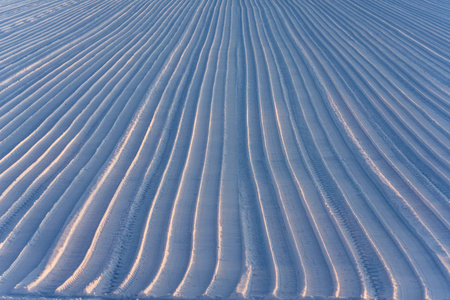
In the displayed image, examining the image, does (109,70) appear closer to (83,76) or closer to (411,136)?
(83,76)

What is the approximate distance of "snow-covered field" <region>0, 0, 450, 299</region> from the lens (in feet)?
11.3

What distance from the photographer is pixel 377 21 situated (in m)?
10.5

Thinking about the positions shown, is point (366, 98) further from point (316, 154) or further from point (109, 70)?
point (109, 70)

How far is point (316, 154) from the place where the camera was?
5070 mm

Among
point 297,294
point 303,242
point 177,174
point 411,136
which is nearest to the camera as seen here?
point 297,294

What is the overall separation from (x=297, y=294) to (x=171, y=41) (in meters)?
7.36

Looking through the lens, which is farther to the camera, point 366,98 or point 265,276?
point 366,98

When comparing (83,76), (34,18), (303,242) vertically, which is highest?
(34,18)

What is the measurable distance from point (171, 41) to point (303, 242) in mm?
6817

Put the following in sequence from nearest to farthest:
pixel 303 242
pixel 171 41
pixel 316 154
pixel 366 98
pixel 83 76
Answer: pixel 303 242
pixel 316 154
pixel 366 98
pixel 83 76
pixel 171 41

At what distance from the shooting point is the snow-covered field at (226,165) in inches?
135

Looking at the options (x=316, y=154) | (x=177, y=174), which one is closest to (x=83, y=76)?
(x=177, y=174)

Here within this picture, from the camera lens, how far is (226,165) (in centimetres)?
486

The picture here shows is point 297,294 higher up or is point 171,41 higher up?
point 171,41
